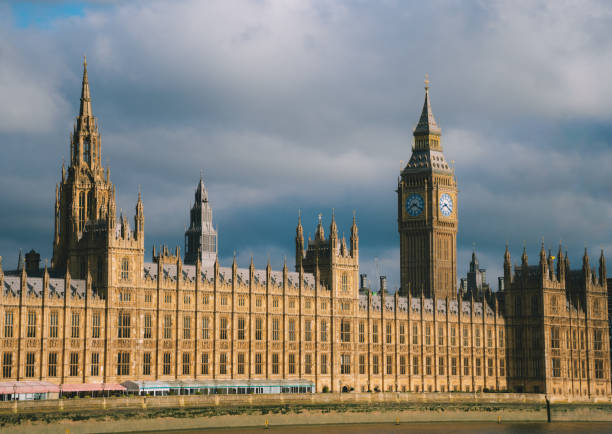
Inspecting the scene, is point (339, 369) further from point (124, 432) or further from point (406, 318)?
point (124, 432)

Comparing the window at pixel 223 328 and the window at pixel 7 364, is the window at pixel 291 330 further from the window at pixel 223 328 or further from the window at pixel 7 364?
the window at pixel 7 364

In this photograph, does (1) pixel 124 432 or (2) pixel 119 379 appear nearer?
(1) pixel 124 432

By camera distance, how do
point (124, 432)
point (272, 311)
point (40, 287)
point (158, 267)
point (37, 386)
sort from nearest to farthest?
point (124, 432) → point (37, 386) → point (40, 287) → point (158, 267) → point (272, 311)

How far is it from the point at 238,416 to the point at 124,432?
54.6 ft

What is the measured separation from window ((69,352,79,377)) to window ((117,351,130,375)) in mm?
6257

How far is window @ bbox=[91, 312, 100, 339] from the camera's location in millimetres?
155500

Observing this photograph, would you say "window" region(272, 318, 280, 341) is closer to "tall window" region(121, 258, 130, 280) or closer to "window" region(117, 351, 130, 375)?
"window" region(117, 351, 130, 375)

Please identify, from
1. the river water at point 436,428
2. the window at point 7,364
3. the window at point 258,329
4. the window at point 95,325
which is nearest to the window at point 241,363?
the window at point 258,329

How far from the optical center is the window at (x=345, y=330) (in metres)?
188

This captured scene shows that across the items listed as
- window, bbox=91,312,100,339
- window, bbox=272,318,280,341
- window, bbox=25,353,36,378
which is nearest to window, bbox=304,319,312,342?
window, bbox=272,318,280,341

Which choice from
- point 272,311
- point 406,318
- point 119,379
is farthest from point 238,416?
point 406,318

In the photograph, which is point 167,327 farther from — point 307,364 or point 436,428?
point 436,428

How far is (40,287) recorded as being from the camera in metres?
152

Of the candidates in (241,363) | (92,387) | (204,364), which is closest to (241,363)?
(241,363)
